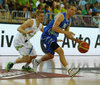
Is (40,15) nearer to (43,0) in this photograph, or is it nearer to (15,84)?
(15,84)

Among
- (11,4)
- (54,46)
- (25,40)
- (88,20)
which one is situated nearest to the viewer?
(54,46)

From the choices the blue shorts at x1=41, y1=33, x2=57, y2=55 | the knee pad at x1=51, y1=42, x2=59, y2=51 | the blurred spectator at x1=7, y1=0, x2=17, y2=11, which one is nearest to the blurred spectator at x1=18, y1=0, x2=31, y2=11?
the blurred spectator at x1=7, y1=0, x2=17, y2=11

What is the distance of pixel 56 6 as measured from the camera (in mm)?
16047

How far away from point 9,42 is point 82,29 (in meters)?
4.58

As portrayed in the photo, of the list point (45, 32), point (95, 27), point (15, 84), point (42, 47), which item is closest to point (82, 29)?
point (95, 27)

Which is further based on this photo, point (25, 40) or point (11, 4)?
point (11, 4)

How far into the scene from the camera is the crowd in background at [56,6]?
14.8m

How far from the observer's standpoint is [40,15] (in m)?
6.84

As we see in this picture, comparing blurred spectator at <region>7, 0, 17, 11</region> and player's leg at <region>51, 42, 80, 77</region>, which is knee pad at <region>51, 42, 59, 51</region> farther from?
blurred spectator at <region>7, 0, 17, 11</region>

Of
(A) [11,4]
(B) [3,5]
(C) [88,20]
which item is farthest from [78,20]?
(B) [3,5]

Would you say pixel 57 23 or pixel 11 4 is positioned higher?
pixel 57 23

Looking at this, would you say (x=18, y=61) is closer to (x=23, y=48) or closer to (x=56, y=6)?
(x=23, y=48)

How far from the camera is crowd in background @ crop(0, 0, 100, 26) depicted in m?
→ 14.8

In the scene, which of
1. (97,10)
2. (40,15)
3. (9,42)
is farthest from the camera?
(97,10)
